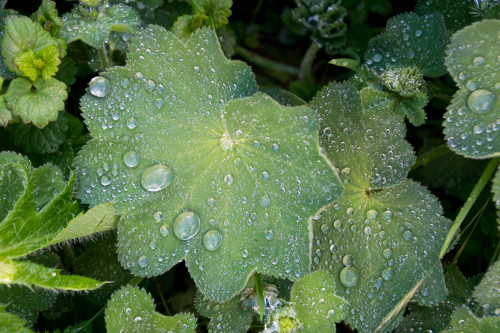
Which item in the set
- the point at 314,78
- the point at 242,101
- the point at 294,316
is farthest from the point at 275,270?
the point at 314,78

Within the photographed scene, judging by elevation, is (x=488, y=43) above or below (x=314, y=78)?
above

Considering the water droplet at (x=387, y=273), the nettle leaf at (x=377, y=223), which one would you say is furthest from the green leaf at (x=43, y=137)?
the water droplet at (x=387, y=273)

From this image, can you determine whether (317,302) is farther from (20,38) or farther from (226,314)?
(20,38)

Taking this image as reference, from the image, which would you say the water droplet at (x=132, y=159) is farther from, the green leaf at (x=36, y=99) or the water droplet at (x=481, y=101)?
the water droplet at (x=481, y=101)

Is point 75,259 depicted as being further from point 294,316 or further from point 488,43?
point 488,43

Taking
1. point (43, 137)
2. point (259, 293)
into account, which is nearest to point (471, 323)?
point (259, 293)
